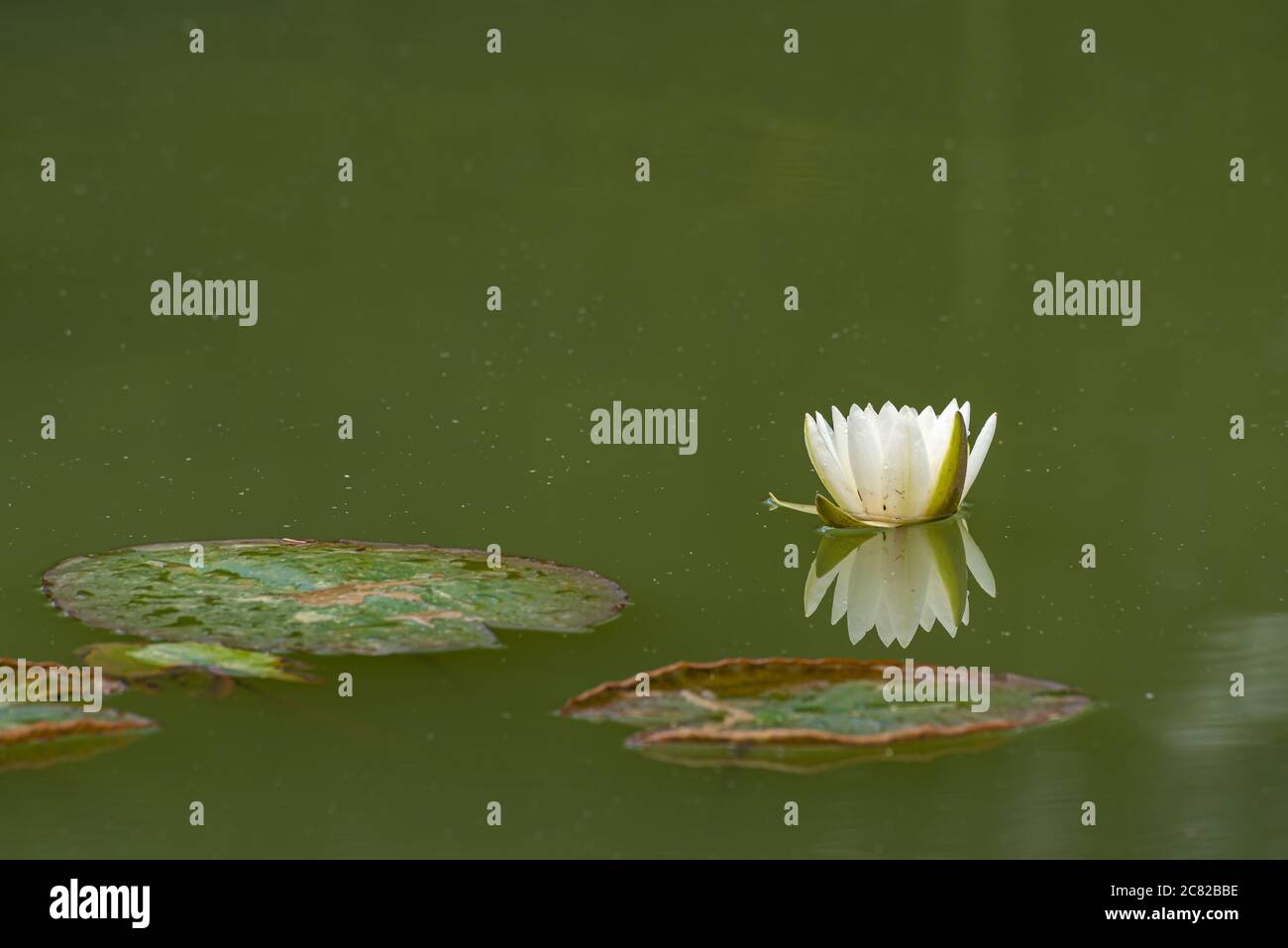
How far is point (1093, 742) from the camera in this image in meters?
1.68

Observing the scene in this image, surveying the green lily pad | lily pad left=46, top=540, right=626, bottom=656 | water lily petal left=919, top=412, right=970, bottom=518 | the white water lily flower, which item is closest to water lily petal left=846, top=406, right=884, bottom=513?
the white water lily flower

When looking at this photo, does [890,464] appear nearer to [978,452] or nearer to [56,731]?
[978,452]

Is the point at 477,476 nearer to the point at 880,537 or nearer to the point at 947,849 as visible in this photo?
the point at 880,537

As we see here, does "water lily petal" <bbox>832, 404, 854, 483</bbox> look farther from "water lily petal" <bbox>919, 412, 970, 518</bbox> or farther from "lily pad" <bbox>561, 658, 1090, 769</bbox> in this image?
"lily pad" <bbox>561, 658, 1090, 769</bbox>

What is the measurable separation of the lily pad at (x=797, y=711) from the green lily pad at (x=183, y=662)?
1.30ft

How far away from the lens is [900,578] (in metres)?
2.25

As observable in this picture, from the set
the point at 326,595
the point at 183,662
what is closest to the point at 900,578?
the point at 326,595

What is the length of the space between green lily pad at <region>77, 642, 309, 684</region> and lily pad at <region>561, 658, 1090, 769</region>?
396mm

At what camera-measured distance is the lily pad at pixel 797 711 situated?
1.63m

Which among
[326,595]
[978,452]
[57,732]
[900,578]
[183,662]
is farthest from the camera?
[978,452]

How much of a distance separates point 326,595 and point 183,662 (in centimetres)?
29

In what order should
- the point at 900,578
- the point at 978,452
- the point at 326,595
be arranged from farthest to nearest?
the point at 978,452 < the point at 900,578 < the point at 326,595

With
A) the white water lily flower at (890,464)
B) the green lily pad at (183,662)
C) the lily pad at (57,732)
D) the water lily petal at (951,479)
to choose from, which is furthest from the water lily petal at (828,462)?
the lily pad at (57,732)

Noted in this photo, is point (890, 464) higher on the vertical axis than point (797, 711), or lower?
higher
